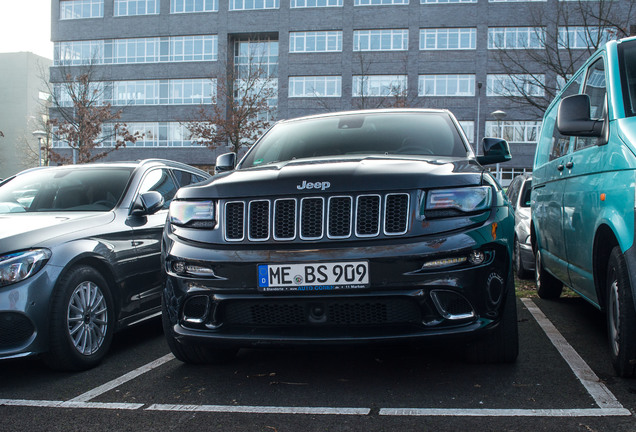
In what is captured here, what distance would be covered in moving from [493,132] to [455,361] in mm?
42970

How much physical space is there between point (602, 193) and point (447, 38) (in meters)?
44.3

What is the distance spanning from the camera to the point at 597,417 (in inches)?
118

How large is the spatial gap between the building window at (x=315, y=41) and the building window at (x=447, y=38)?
6284 mm

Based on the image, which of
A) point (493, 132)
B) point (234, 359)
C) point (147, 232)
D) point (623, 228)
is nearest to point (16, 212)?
point (147, 232)

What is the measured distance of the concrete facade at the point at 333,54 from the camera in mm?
44750

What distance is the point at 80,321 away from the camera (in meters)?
4.26

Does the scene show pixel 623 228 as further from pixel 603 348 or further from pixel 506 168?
pixel 506 168

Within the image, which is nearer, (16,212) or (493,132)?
(16,212)

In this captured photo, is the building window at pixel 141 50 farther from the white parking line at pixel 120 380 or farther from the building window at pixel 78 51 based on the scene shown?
the white parking line at pixel 120 380

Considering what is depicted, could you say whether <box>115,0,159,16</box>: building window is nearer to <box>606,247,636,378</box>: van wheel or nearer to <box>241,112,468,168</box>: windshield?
<box>241,112,468,168</box>: windshield

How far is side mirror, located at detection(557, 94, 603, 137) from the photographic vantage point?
399cm

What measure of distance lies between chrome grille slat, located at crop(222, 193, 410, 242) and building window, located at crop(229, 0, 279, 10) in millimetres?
46751

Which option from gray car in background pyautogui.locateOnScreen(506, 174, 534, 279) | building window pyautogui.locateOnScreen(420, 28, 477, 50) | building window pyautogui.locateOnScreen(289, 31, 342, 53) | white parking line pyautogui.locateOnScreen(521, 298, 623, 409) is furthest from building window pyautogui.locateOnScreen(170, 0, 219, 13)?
white parking line pyautogui.locateOnScreen(521, 298, 623, 409)

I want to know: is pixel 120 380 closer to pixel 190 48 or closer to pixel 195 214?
pixel 195 214
